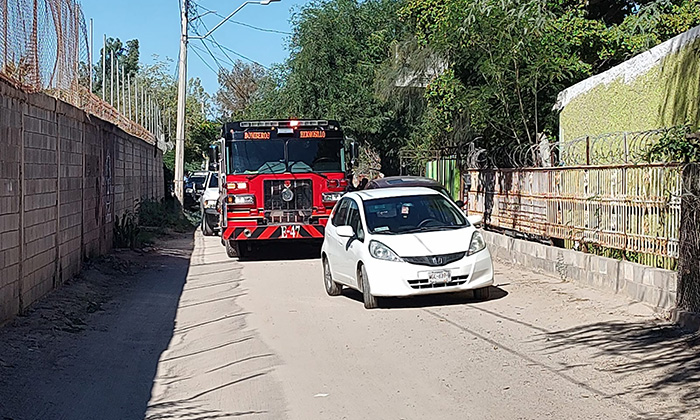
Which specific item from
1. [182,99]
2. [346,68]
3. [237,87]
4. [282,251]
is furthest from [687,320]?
[237,87]

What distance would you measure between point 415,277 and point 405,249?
45 centimetres

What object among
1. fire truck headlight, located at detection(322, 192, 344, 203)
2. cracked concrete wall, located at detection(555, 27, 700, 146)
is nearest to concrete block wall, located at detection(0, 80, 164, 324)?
fire truck headlight, located at detection(322, 192, 344, 203)

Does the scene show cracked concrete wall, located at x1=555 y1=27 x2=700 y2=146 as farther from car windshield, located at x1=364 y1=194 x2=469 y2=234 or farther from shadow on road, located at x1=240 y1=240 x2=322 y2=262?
shadow on road, located at x1=240 y1=240 x2=322 y2=262

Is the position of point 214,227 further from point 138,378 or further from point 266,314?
point 138,378

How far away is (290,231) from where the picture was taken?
63.0 ft

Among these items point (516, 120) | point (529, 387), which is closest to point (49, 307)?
point (529, 387)

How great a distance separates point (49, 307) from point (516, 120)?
1270cm

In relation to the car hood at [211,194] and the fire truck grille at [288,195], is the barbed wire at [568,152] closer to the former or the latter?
the fire truck grille at [288,195]

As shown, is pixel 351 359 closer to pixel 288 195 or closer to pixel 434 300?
pixel 434 300

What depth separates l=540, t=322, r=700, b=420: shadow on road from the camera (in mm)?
7070

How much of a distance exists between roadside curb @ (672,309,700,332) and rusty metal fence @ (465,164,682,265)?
1.45 meters

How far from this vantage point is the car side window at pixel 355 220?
1265 cm

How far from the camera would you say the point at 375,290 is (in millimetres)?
11750

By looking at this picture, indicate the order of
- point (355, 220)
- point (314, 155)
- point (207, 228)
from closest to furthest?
1. point (355, 220)
2. point (314, 155)
3. point (207, 228)
